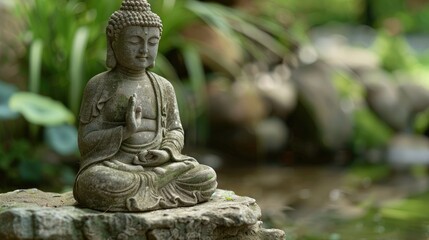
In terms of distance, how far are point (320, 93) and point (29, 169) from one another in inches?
176

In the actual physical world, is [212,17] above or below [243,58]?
below

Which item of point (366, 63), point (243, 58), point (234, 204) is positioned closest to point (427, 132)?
point (366, 63)

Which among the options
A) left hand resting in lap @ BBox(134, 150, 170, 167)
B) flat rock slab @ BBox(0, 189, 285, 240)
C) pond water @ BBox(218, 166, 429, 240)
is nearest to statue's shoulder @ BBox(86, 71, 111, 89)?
left hand resting in lap @ BBox(134, 150, 170, 167)

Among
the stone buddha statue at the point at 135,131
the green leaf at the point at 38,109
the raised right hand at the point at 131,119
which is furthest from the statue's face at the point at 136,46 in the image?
the green leaf at the point at 38,109

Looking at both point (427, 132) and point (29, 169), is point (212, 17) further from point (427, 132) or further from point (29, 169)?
point (427, 132)

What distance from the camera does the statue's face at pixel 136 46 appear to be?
183 inches

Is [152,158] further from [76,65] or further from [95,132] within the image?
[76,65]

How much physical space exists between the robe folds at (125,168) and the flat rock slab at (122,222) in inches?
3.0

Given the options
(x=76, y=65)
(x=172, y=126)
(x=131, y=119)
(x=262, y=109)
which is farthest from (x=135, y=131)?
(x=262, y=109)

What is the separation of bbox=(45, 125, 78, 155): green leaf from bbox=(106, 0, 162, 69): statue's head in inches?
133

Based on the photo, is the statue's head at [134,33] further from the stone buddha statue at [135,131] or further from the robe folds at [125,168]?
the robe folds at [125,168]

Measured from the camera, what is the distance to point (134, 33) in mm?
4648

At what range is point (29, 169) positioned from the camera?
8102 millimetres

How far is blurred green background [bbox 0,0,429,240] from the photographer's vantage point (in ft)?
25.7
